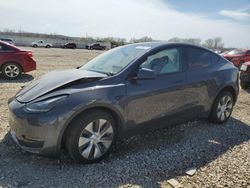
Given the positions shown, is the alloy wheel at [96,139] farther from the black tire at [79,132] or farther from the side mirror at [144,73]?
the side mirror at [144,73]

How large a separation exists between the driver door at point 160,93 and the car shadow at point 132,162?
0.41 metres

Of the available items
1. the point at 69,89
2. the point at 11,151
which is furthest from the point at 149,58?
the point at 11,151

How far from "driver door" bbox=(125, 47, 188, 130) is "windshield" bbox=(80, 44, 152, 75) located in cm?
23

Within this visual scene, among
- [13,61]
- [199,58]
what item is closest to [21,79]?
[13,61]

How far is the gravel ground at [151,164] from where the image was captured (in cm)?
376

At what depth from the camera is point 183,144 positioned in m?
4.99

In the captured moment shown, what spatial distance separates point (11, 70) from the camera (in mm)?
10703

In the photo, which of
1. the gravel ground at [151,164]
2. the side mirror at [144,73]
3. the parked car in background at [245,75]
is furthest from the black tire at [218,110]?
the parked car in background at [245,75]

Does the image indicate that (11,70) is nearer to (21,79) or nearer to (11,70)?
(11,70)

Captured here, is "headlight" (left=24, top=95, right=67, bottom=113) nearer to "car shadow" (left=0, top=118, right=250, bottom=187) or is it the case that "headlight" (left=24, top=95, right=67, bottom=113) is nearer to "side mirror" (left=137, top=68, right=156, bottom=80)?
"car shadow" (left=0, top=118, right=250, bottom=187)

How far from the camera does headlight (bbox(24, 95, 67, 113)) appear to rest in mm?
3742

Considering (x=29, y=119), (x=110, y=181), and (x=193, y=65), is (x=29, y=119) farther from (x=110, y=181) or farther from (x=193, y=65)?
(x=193, y=65)

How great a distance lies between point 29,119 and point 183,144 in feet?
8.19

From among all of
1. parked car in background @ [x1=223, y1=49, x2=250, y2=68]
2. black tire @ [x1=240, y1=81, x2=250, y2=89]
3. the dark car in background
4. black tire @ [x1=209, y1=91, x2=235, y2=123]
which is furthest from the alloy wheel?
parked car in background @ [x1=223, y1=49, x2=250, y2=68]
